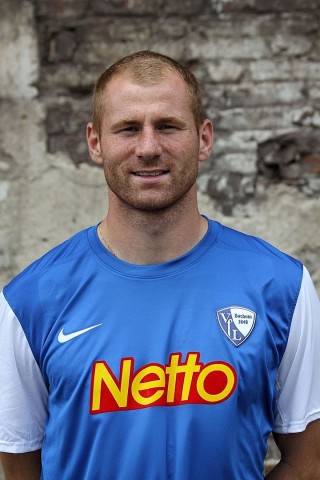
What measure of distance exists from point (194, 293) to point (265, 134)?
144cm

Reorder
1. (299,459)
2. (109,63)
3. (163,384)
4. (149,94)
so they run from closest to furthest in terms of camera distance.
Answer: (163,384) → (149,94) → (299,459) → (109,63)

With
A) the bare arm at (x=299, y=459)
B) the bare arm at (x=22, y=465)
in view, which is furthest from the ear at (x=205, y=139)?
the bare arm at (x=22, y=465)

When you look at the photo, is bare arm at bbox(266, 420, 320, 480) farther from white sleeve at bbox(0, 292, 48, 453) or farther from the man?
white sleeve at bbox(0, 292, 48, 453)

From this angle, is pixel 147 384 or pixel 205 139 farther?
pixel 205 139

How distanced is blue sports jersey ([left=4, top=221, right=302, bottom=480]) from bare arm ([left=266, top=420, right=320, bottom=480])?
129 millimetres

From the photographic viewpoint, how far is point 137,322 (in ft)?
6.67

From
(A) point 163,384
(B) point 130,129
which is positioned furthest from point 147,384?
(B) point 130,129

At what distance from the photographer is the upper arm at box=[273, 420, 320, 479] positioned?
7.25 feet

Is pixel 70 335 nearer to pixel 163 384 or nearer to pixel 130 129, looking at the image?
pixel 163 384

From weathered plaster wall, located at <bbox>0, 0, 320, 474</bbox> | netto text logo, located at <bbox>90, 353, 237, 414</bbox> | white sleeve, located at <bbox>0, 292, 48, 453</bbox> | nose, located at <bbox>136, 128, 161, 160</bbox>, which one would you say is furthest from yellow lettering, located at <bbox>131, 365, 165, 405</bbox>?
weathered plaster wall, located at <bbox>0, 0, 320, 474</bbox>

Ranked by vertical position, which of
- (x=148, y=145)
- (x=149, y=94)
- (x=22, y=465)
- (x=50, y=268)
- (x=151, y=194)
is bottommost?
(x=22, y=465)

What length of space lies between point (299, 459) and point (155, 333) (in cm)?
55

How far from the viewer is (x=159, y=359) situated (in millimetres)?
1993

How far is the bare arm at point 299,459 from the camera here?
2215 mm
